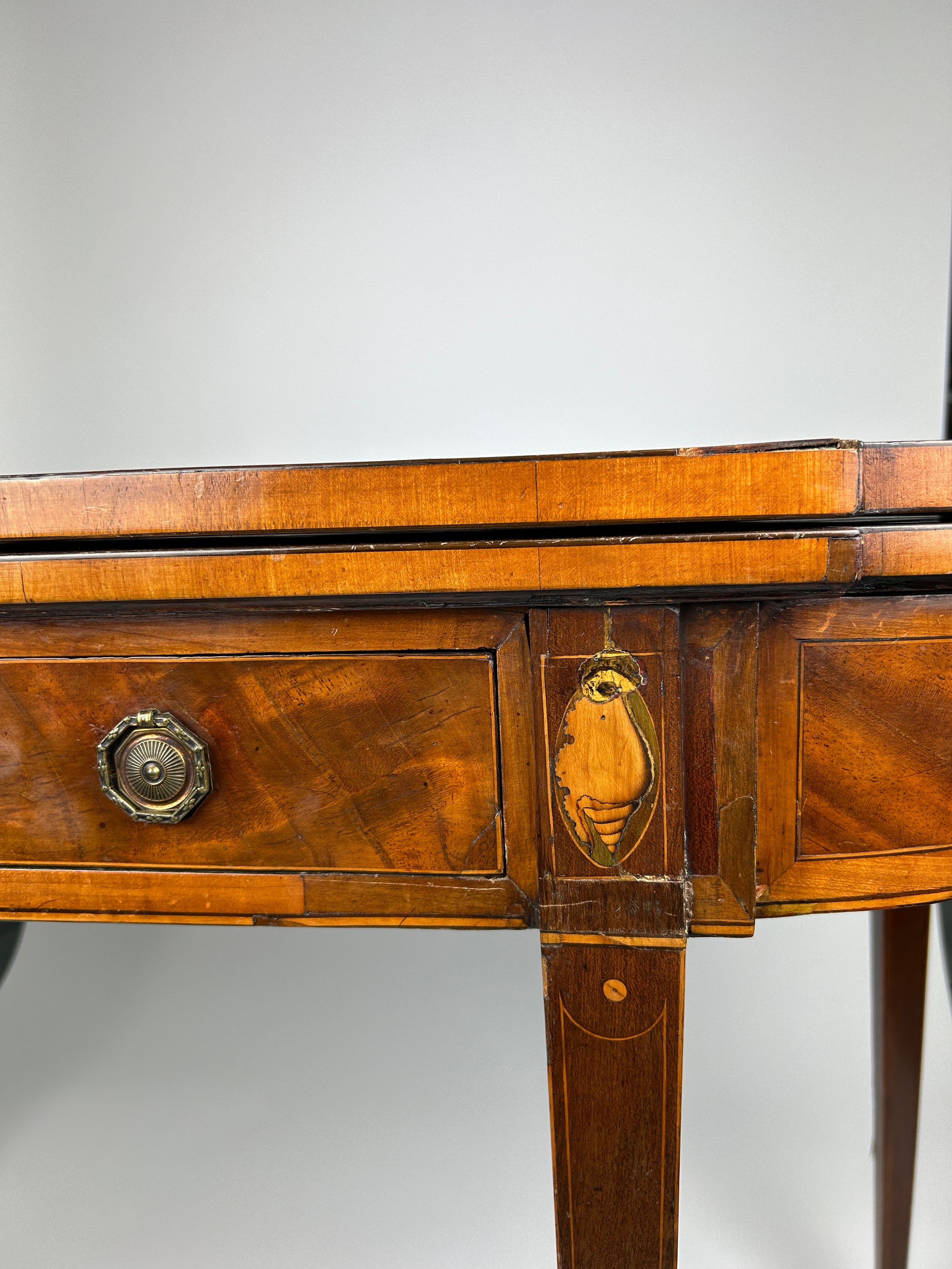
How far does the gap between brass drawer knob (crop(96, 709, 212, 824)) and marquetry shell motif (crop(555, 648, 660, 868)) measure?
0.64 feet

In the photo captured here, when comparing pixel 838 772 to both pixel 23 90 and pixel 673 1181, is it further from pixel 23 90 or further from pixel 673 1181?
pixel 23 90

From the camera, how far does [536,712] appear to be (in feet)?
1.80

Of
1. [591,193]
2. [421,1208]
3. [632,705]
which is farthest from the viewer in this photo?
[591,193]

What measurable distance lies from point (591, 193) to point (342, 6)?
0.45 meters

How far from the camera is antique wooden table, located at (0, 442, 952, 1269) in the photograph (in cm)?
52

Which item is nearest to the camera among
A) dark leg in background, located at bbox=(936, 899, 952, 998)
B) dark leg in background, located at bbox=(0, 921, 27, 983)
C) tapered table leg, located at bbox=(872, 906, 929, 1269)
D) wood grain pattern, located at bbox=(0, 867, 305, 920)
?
wood grain pattern, located at bbox=(0, 867, 305, 920)

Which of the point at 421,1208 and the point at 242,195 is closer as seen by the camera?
the point at 421,1208

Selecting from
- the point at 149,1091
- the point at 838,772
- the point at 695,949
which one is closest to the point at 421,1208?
the point at 149,1091

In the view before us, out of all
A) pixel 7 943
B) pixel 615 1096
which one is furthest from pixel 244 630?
pixel 7 943

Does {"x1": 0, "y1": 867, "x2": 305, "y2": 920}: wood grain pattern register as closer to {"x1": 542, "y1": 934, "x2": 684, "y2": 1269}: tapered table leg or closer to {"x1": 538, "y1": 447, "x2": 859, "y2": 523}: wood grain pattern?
{"x1": 542, "y1": 934, "x2": 684, "y2": 1269}: tapered table leg

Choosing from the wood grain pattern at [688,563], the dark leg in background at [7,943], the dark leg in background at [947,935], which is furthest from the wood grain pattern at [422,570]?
the dark leg in background at [7,943]

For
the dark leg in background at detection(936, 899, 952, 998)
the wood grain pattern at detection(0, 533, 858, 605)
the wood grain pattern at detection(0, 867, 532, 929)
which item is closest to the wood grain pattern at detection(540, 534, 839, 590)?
A: the wood grain pattern at detection(0, 533, 858, 605)

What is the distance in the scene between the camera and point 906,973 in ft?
3.42

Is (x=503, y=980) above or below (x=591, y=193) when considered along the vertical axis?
below
